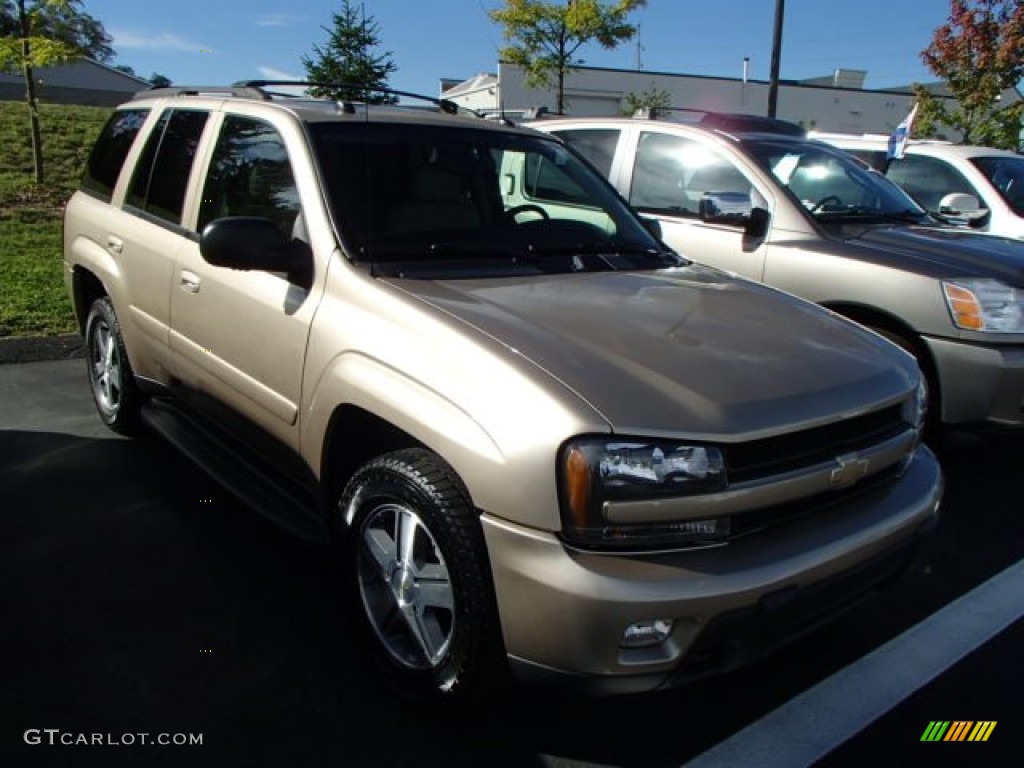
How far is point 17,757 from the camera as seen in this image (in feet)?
7.45

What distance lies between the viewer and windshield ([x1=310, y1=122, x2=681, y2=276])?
3.00 m

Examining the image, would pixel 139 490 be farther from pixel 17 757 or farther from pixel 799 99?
pixel 799 99

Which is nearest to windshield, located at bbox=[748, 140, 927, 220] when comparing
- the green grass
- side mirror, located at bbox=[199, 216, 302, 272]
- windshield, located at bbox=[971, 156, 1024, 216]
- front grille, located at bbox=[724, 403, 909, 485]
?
windshield, located at bbox=[971, 156, 1024, 216]

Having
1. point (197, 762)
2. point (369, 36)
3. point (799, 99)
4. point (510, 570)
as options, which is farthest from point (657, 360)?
point (799, 99)

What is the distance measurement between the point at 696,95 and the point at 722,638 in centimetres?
4654

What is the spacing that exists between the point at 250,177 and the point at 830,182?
12.9 ft

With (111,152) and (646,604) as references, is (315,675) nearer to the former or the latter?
(646,604)

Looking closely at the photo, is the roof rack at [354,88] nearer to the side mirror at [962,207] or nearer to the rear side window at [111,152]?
the rear side window at [111,152]

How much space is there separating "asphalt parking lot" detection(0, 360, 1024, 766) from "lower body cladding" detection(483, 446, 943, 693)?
44 cm

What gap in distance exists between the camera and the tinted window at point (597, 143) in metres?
5.96

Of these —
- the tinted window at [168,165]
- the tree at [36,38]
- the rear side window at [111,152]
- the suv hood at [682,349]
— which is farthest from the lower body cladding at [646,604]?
the tree at [36,38]

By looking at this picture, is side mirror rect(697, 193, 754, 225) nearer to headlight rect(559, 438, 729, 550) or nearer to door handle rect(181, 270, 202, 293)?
door handle rect(181, 270, 202, 293)

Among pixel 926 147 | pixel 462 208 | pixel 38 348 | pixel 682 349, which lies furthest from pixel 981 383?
pixel 38 348

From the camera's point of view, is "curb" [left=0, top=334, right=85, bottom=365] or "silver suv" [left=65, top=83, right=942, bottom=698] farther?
"curb" [left=0, top=334, right=85, bottom=365]
